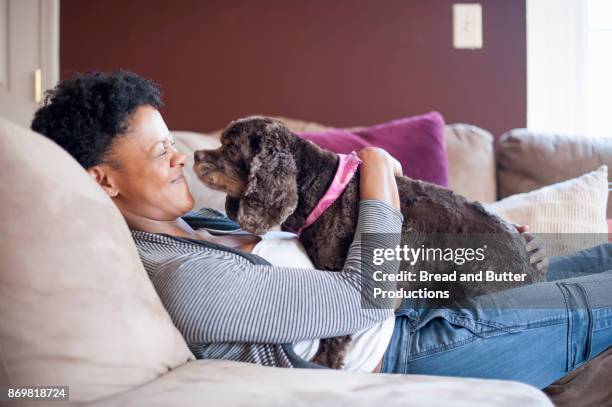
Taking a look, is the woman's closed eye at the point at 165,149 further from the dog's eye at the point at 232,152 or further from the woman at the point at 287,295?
the dog's eye at the point at 232,152

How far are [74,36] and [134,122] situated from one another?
1.89 meters

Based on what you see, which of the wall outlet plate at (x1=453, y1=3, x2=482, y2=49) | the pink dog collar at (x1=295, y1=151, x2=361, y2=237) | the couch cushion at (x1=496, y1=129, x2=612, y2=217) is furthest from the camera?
the wall outlet plate at (x1=453, y1=3, x2=482, y2=49)

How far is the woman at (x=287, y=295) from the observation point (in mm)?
1174

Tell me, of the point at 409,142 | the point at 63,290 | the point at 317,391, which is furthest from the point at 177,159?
the point at 409,142

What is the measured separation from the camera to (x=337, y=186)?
60.0 inches

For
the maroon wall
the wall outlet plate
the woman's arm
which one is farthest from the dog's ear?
the wall outlet plate

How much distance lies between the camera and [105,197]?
1104 millimetres

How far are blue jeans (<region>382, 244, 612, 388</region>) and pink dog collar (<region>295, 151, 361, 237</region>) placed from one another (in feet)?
1.01

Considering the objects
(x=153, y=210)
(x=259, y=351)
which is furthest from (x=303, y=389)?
(x=153, y=210)

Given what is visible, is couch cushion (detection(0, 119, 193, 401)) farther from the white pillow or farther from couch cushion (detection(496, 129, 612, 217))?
couch cushion (detection(496, 129, 612, 217))

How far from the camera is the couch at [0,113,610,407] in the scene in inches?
36.4

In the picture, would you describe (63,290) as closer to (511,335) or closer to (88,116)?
(88,116)

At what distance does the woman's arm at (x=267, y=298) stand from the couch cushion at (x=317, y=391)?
0.12 meters

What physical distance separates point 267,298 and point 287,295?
0.04 metres
